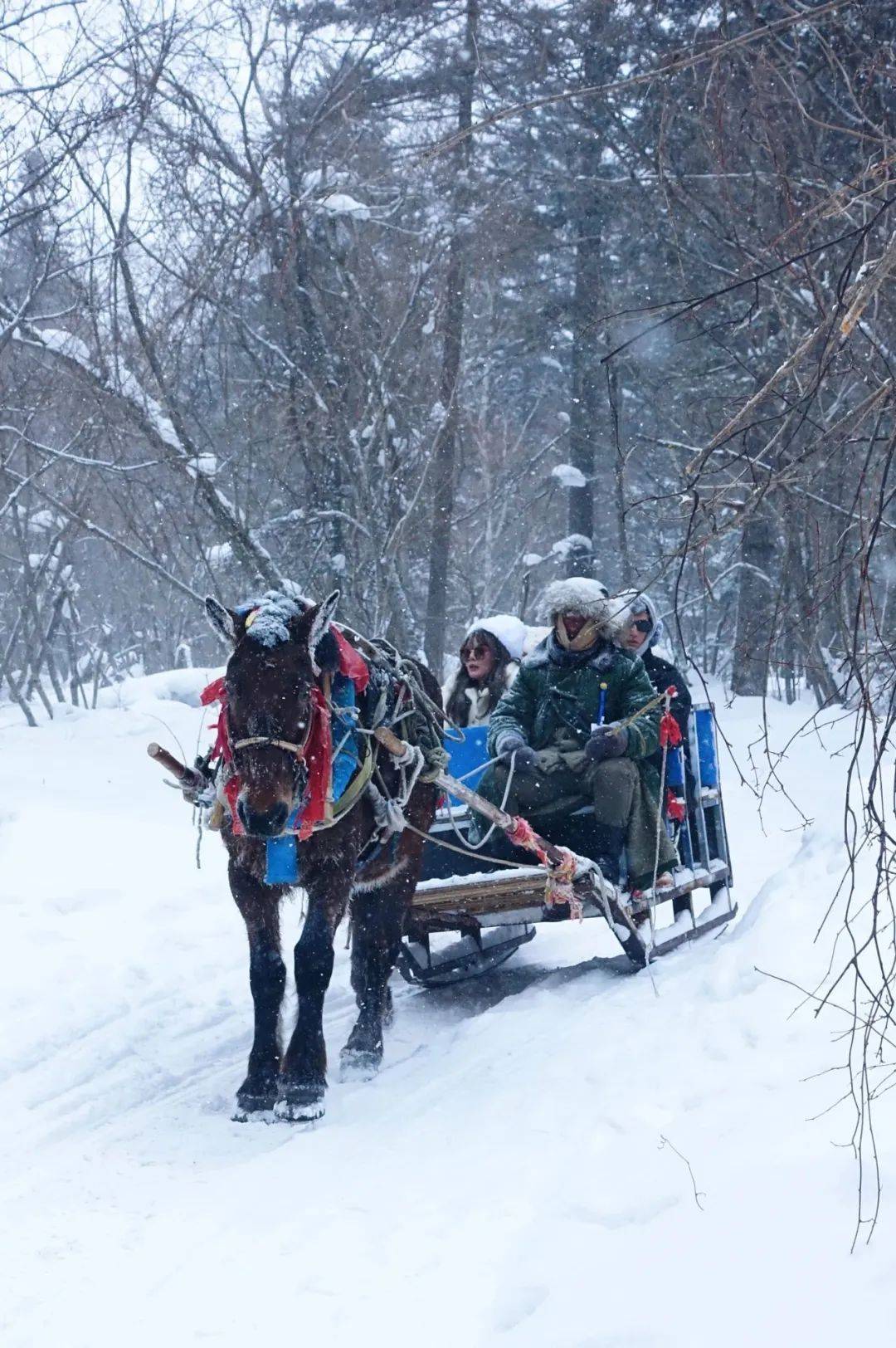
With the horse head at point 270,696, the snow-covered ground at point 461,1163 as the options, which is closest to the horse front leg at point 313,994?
the snow-covered ground at point 461,1163

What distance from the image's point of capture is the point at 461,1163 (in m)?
3.99

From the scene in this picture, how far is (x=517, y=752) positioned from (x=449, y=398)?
878 cm

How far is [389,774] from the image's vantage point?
555 centimetres

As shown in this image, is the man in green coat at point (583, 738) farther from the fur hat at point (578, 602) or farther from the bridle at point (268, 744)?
the bridle at point (268, 744)

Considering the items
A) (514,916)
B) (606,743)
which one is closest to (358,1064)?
(514,916)

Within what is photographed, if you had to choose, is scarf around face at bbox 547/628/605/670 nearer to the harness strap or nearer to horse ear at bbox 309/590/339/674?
horse ear at bbox 309/590/339/674

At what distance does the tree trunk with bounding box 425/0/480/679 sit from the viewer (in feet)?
40.9

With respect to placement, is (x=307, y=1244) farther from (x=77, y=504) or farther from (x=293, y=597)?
(x=77, y=504)

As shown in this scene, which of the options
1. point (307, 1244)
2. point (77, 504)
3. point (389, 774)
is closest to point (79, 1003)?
point (389, 774)

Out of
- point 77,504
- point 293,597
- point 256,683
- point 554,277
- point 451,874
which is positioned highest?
point 554,277

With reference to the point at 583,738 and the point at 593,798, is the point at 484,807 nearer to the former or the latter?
the point at 593,798

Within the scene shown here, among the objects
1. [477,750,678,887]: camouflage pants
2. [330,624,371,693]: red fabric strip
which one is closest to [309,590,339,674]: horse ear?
[330,624,371,693]: red fabric strip

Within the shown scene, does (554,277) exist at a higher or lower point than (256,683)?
higher

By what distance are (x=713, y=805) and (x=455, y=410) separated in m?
8.27
